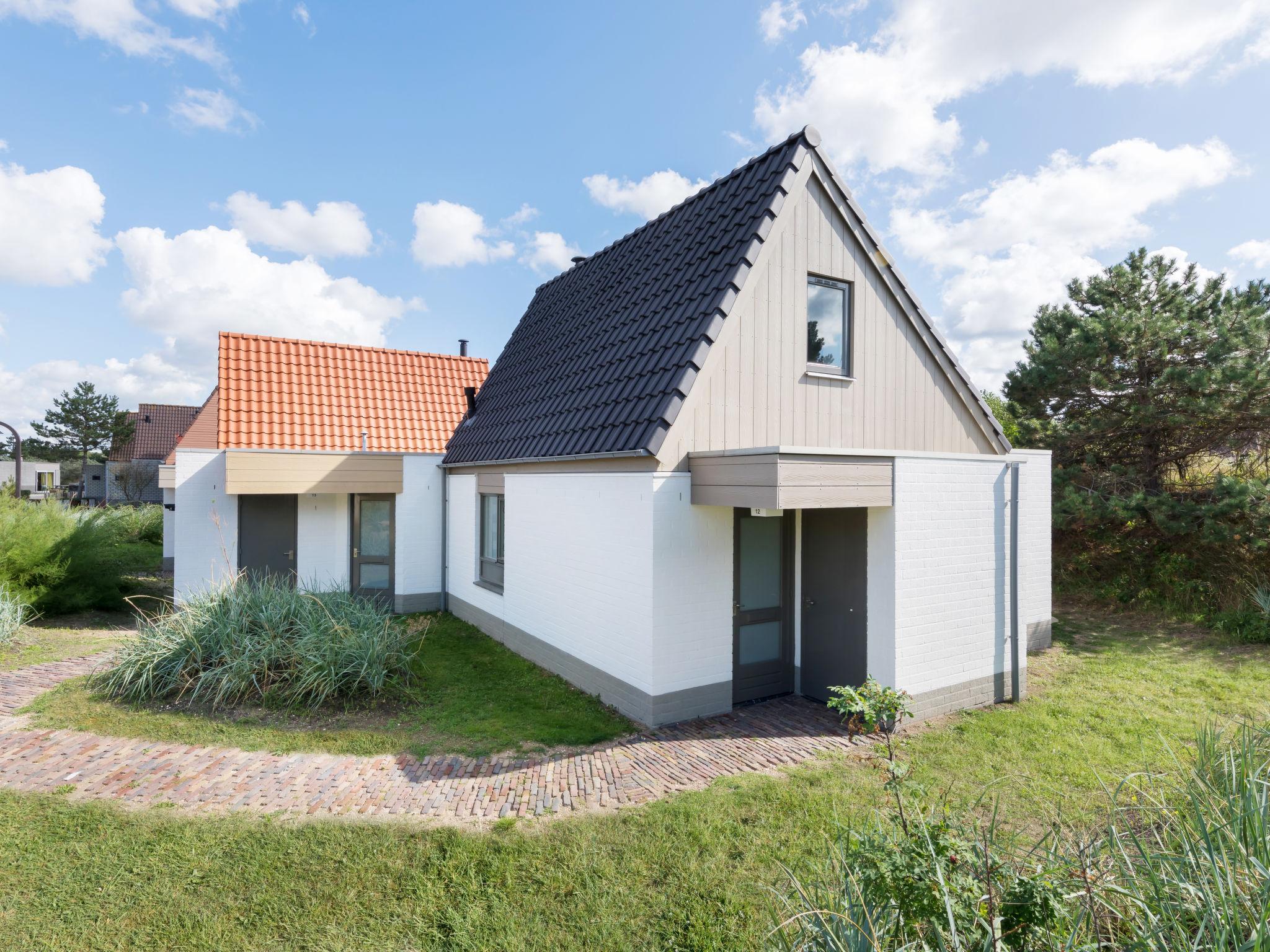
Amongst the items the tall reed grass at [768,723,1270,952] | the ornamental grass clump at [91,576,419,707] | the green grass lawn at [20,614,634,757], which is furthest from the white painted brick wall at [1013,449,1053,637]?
the ornamental grass clump at [91,576,419,707]

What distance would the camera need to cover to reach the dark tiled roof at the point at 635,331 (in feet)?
23.4

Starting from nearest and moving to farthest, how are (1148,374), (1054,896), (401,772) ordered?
(1054,896)
(401,772)
(1148,374)

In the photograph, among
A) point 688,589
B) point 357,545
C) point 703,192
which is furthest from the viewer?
point 357,545

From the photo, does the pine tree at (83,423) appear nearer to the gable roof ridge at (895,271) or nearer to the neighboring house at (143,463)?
the neighboring house at (143,463)

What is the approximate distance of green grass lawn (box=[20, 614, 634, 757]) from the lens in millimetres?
6270

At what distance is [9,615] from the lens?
32.2 ft

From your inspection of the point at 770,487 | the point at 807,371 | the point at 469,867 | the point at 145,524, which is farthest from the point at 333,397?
the point at 145,524

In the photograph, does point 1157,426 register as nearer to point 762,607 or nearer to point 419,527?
point 762,607

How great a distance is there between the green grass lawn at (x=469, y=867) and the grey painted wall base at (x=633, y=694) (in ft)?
4.37

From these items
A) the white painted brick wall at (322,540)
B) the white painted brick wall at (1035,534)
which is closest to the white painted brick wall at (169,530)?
the white painted brick wall at (322,540)

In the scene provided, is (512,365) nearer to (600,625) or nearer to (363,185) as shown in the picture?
(363,185)

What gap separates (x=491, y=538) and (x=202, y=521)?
230 inches

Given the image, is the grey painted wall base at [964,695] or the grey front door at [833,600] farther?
the grey front door at [833,600]

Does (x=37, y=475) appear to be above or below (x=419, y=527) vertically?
above
